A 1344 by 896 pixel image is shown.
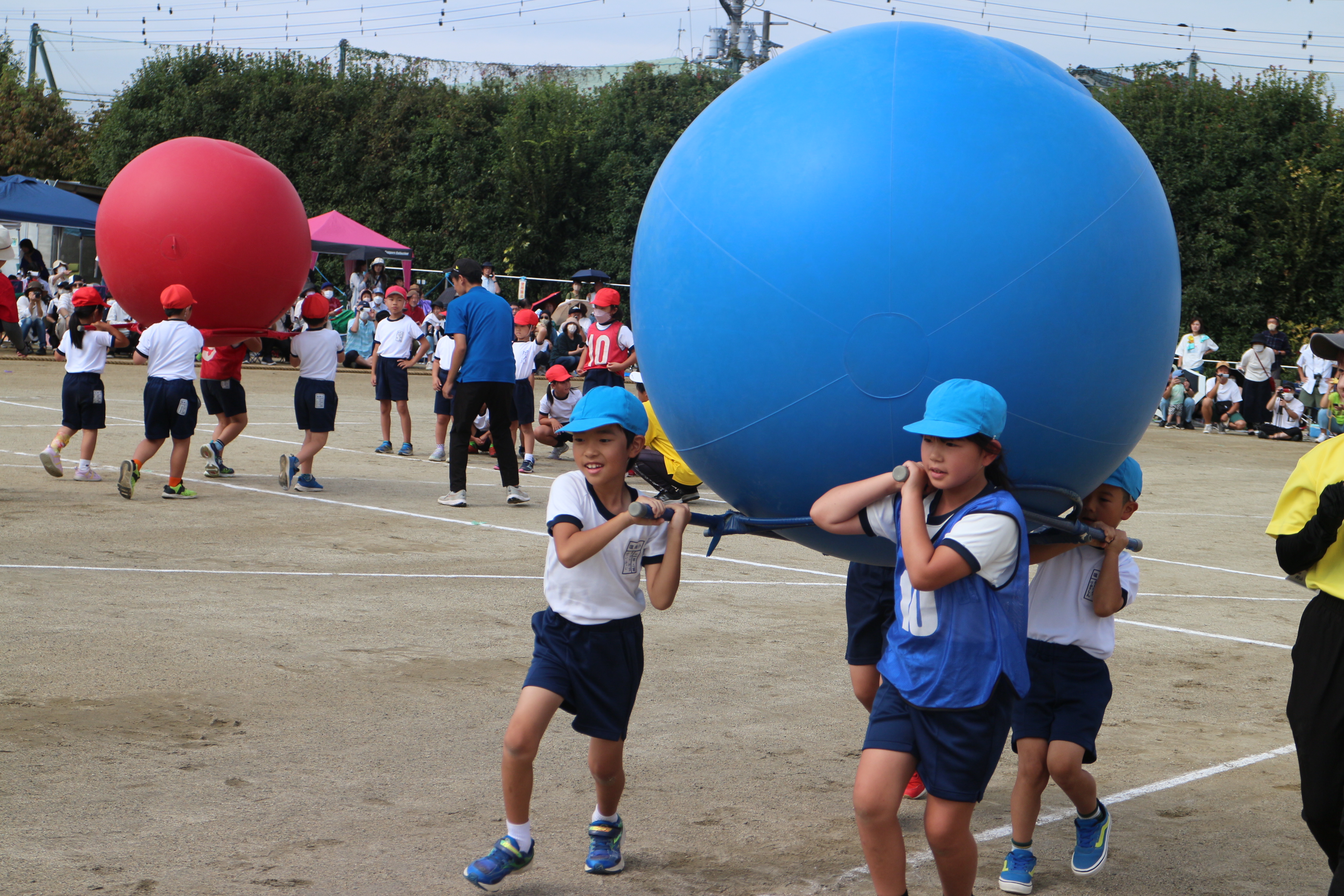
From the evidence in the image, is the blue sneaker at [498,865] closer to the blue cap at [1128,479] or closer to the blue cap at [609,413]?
the blue cap at [609,413]

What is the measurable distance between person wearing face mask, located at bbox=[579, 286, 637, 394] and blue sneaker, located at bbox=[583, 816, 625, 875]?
9034 mm

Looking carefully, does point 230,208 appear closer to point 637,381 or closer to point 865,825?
point 637,381

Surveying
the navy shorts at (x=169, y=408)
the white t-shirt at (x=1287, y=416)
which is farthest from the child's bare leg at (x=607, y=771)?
the white t-shirt at (x=1287, y=416)

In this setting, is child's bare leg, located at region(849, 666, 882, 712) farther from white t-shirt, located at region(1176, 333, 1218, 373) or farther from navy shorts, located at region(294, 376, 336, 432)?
white t-shirt, located at region(1176, 333, 1218, 373)

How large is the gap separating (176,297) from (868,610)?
620cm

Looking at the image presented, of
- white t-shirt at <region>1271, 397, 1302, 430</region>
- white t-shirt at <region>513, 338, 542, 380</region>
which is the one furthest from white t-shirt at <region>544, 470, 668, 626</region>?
white t-shirt at <region>1271, 397, 1302, 430</region>

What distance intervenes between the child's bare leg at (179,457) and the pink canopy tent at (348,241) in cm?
1828

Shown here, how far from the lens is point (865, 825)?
3371 millimetres

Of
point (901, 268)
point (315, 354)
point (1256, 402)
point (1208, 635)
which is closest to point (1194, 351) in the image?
point (1256, 402)

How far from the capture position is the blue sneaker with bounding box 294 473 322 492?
11.7 meters

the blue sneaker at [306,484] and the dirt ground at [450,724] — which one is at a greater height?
the dirt ground at [450,724]

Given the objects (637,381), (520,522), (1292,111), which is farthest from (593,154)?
(520,522)

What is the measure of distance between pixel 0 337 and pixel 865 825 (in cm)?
2629

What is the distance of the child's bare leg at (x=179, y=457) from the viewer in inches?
A: 423
